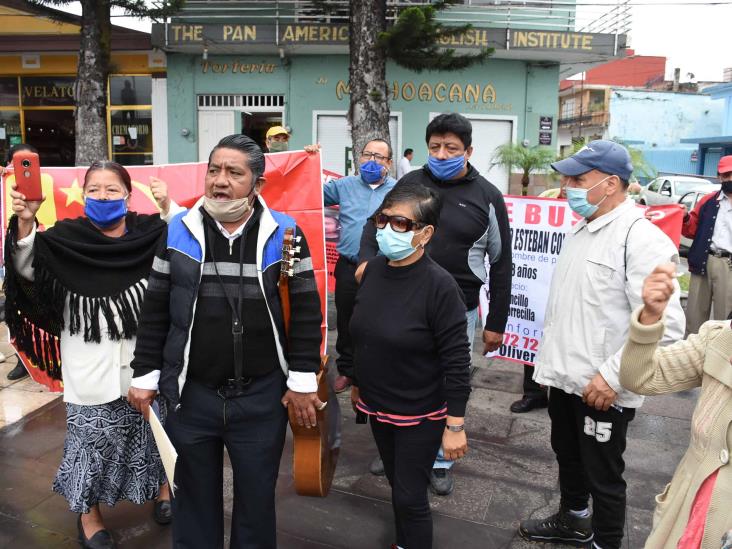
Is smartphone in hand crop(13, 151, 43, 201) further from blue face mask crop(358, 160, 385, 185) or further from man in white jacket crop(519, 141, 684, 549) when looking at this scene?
blue face mask crop(358, 160, 385, 185)

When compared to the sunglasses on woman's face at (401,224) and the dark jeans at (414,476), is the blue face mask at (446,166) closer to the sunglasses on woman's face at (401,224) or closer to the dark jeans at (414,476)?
the sunglasses on woman's face at (401,224)

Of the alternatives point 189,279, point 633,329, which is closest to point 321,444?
point 189,279

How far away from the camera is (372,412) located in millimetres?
2672

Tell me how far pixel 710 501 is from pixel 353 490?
7.42 ft

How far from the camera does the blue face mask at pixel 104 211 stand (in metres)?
2.86

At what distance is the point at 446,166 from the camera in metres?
3.40

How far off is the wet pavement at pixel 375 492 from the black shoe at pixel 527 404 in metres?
0.05

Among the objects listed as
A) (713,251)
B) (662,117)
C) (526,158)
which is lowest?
(713,251)

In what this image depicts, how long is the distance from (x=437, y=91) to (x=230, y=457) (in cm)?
1352

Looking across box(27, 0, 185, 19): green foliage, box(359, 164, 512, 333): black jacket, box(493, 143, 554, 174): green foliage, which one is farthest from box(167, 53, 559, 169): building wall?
box(359, 164, 512, 333): black jacket

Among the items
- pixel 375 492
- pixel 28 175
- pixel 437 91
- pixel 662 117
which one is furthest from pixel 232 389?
pixel 662 117

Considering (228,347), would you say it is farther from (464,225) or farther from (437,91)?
(437,91)

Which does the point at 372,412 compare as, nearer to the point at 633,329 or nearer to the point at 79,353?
the point at 633,329

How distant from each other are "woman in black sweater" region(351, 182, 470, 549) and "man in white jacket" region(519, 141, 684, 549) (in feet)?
1.87
